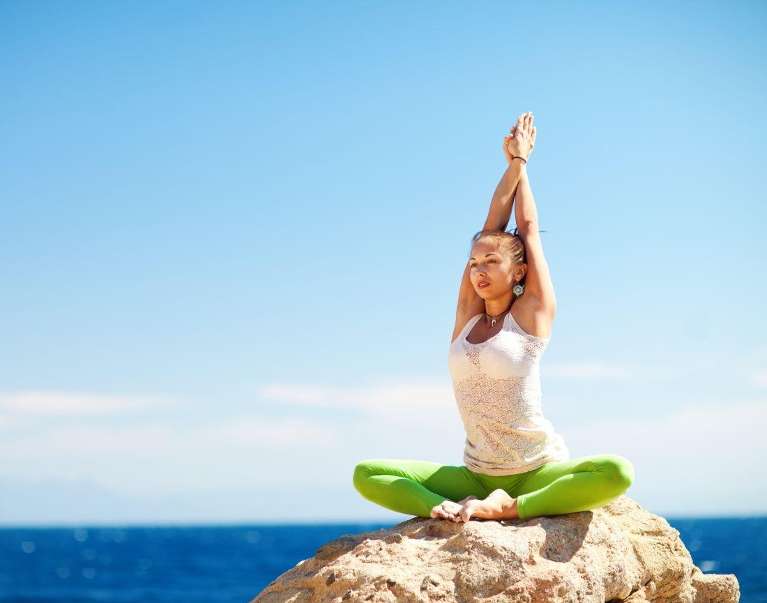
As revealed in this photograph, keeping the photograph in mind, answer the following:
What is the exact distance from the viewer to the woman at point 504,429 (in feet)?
18.6

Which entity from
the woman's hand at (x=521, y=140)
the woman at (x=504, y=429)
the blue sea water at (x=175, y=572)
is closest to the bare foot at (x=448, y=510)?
the woman at (x=504, y=429)

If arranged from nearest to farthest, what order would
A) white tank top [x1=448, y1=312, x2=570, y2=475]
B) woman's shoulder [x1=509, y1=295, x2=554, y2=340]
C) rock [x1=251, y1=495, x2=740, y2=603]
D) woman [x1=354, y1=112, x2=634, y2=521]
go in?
rock [x1=251, y1=495, x2=740, y2=603] → woman [x1=354, y1=112, x2=634, y2=521] → white tank top [x1=448, y1=312, x2=570, y2=475] → woman's shoulder [x1=509, y1=295, x2=554, y2=340]

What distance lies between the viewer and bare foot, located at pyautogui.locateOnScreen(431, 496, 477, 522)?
554cm

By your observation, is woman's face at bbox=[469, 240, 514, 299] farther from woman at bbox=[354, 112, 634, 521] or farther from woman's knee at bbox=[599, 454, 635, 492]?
woman's knee at bbox=[599, 454, 635, 492]

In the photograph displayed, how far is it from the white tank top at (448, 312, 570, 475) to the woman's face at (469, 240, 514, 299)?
0.26m

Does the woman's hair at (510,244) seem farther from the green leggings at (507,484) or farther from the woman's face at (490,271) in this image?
the green leggings at (507,484)

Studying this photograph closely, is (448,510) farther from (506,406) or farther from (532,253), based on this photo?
(532,253)

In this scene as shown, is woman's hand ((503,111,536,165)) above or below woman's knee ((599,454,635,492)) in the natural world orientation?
above

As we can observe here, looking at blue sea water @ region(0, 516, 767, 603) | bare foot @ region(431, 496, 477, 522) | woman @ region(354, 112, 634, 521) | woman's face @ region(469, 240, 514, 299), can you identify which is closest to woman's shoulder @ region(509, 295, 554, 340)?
woman @ region(354, 112, 634, 521)

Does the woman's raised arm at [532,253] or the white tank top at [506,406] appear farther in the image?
the woman's raised arm at [532,253]

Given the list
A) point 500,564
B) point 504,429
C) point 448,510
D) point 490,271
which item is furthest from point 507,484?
point 490,271

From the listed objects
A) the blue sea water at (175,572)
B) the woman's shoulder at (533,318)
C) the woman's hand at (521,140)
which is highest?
the woman's hand at (521,140)

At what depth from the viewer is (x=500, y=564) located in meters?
5.21

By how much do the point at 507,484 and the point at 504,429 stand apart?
0.35 metres
